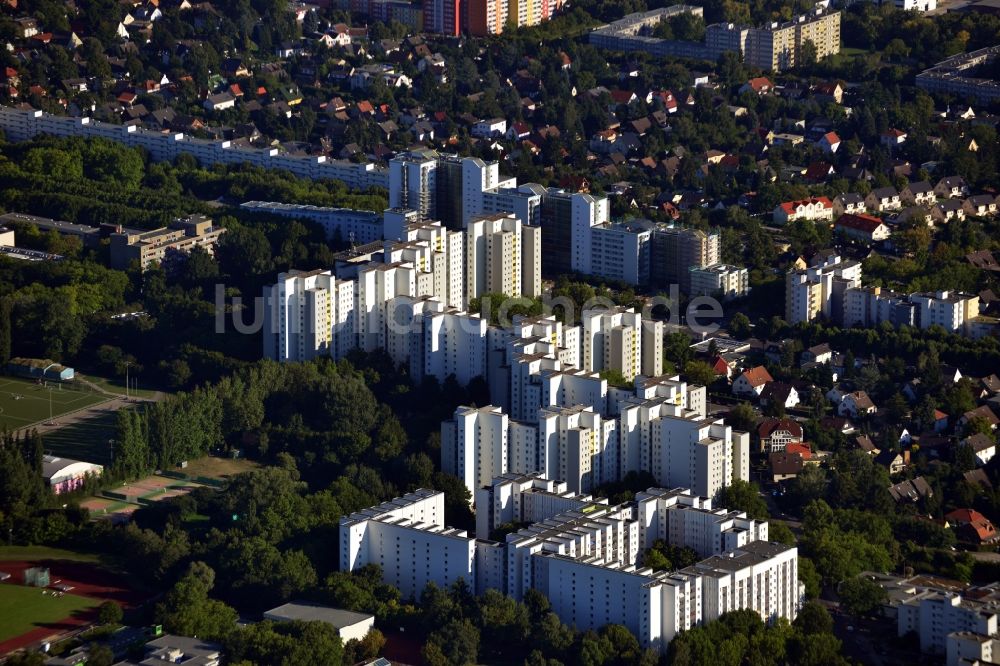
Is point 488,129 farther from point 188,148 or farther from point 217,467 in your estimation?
point 217,467

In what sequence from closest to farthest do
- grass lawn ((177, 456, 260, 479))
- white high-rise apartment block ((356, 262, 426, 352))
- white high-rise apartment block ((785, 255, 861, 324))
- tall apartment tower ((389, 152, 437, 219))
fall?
grass lawn ((177, 456, 260, 479))
white high-rise apartment block ((356, 262, 426, 352))
white high-rise apartment block ((785, 255, 861, 324))
tall apartment tower ((389, 152, 437, 219))

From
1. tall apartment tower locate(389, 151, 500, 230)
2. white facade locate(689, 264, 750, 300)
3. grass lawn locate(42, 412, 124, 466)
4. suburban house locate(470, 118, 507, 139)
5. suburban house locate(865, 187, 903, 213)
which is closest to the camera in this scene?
grass lawn locate(42, 412, 124, 466)

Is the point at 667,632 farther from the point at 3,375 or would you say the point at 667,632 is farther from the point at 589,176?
the point at 589,176

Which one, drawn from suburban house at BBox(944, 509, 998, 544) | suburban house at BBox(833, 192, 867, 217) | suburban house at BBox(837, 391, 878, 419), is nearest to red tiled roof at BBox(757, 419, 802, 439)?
suburban house at BBox(837, 391, 878, 419)

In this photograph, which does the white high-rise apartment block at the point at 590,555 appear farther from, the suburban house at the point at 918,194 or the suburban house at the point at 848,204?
the suburban house at the point at 918,194

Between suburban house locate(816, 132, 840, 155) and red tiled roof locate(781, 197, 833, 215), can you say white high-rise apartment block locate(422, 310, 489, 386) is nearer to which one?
red tiled roof locate(781, 197, 833, 215)

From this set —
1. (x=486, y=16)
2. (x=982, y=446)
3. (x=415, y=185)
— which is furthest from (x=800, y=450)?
(x=486, y=16)

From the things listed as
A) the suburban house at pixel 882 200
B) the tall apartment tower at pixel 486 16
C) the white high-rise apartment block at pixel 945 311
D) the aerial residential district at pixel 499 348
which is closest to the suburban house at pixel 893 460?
the aerial residential district at pixel 499 348
